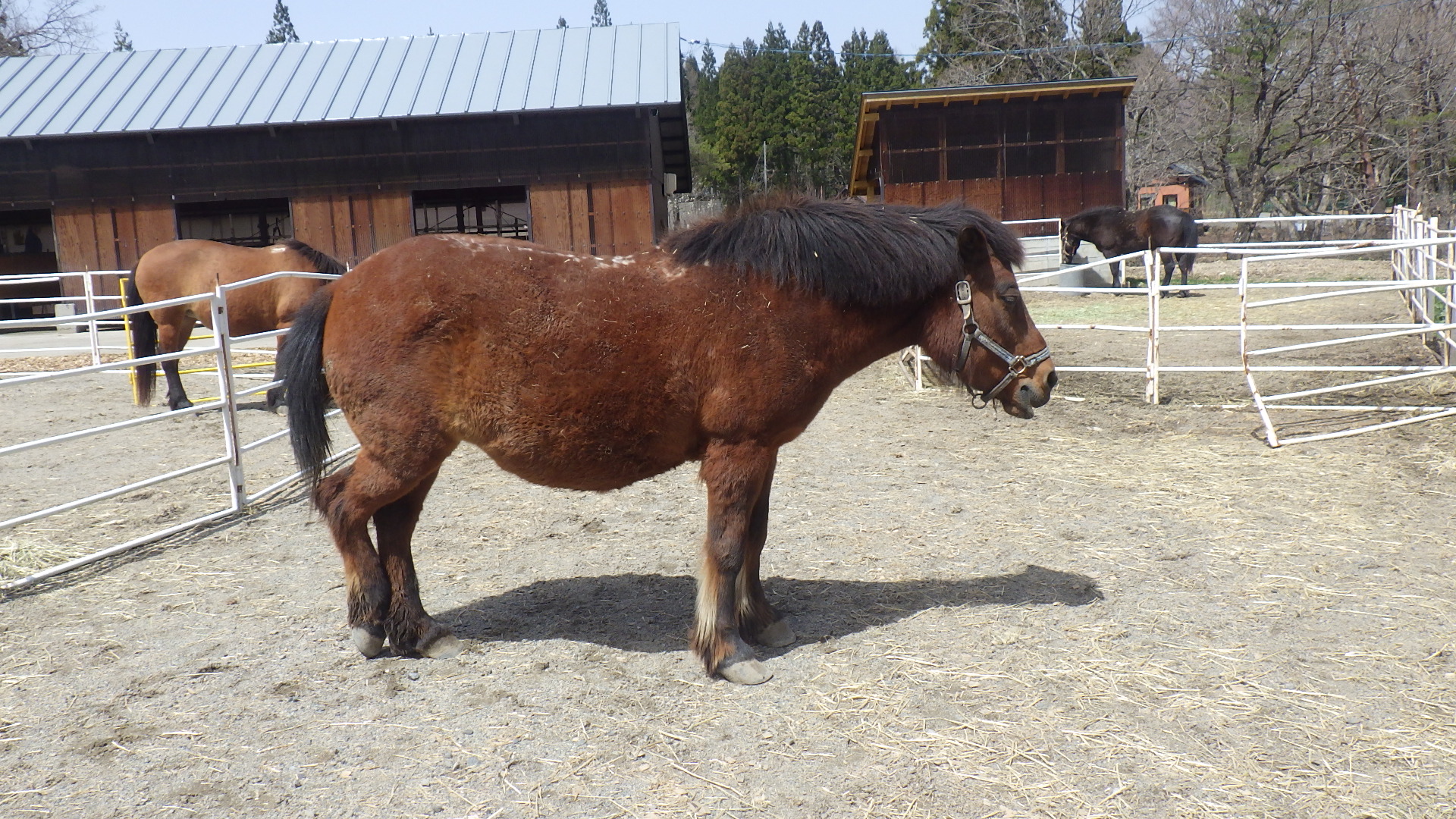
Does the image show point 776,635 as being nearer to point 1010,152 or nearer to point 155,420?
point 155,420

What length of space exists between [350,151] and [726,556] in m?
15.6

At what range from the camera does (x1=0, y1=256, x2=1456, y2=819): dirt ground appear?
2.59m

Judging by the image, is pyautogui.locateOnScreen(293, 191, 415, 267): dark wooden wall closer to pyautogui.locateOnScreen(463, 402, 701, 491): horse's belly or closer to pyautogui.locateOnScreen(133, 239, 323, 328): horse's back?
pyautogui.locateOnScreen(133, 239, 323, 328): horse's back

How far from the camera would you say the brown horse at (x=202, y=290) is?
868 centimetres

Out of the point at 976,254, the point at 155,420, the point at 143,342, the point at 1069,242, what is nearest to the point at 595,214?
the point at 143,342

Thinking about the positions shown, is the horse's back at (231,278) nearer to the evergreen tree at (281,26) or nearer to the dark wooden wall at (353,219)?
the dark wooden wall at (353,219)

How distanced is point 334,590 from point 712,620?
195 cm

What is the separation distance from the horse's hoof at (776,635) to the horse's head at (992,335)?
1212 millimetres

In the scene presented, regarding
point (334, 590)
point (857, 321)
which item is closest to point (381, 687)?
point (334, 590)

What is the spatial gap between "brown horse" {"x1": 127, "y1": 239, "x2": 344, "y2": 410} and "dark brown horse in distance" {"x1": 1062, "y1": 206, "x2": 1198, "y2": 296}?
13.0 metres

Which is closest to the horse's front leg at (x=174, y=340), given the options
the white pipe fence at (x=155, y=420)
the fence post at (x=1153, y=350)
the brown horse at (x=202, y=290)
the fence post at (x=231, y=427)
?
the brown horse at (x=202, y=290)

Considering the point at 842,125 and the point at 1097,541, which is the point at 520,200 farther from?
the point at 842,125

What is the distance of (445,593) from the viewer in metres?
4.20

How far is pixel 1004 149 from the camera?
1944cm
